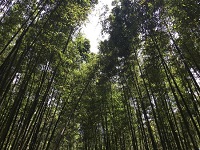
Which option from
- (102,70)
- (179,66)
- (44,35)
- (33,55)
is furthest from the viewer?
(102,70)

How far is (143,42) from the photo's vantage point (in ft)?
27.7

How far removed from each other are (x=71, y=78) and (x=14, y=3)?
3.63m

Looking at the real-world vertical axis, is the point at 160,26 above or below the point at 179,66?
above

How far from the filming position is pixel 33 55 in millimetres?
6895

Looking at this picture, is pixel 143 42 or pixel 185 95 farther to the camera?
pixel 185 95

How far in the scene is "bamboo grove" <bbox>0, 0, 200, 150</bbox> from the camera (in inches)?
230

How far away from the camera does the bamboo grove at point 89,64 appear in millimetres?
5852

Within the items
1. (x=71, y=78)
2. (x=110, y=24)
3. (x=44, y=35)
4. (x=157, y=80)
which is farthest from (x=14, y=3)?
(x=157, y=80)

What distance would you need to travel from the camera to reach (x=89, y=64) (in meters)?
10.2

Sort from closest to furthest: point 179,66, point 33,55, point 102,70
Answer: point 33,55 < point 179,66 < point 102,70

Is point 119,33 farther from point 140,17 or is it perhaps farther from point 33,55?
point 33,55

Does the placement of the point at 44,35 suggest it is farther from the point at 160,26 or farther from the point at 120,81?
the point at 120,81

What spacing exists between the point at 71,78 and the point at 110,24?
3.27m

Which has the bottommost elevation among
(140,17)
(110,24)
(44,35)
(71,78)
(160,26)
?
(44,35)
